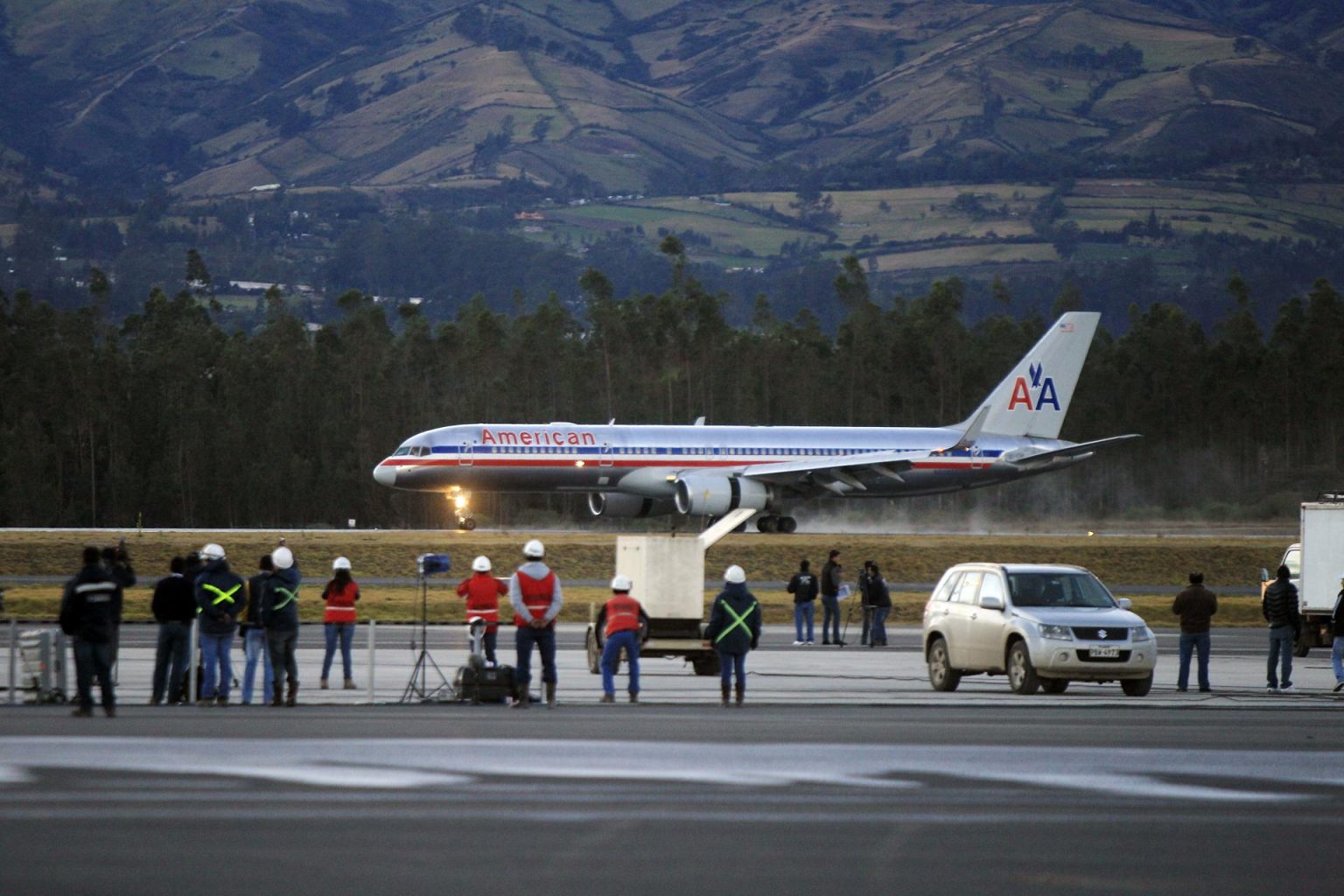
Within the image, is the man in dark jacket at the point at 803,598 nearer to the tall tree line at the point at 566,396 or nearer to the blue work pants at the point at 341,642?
the blue work pants at the point at 341,642

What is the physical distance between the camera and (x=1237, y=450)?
100m

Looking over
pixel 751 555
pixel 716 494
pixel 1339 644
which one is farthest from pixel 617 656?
pixel 716 494

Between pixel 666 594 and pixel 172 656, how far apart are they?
813 cm

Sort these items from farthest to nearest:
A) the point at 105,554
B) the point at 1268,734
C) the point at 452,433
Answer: the point at 452,433
the point at 105,554
the point at 1268,734

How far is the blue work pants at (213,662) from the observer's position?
22.6 metres

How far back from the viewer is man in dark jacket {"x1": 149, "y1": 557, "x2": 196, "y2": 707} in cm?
2219

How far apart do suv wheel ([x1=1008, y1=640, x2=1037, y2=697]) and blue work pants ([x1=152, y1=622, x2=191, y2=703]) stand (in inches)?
433

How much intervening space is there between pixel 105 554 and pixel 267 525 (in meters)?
67.6

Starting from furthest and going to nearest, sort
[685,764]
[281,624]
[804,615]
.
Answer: [804,615] < [281,624] < [685,764]

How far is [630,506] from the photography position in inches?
2282

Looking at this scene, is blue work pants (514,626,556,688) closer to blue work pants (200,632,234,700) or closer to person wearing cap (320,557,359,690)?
person wearing cap (320,557,359,690)

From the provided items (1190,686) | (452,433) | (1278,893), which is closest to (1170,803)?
(1278,893)

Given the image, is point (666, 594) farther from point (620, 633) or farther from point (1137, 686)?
point (1137, 686)

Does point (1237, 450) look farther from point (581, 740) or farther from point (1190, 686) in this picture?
point (581, 740)
